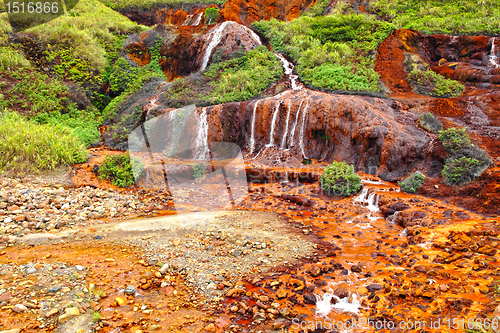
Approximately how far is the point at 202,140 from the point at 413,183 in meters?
10.2

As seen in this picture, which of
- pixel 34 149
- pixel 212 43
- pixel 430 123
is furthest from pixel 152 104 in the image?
pixel 430 123

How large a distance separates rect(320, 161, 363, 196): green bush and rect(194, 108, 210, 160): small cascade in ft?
22.0

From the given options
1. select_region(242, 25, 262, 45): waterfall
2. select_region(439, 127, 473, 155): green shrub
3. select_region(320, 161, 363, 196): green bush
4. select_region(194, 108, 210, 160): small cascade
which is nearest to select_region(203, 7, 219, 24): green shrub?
select_region(242, 25, 262, 45): waterfall

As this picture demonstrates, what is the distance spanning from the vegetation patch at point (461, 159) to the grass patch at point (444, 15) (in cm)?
1347

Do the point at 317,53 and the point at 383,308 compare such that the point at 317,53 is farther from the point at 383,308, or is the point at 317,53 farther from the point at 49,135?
the point at 383,308

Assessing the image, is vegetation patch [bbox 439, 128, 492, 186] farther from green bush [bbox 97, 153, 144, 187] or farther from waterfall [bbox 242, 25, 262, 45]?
waterfall [bbox 242, 25, 262, 45]

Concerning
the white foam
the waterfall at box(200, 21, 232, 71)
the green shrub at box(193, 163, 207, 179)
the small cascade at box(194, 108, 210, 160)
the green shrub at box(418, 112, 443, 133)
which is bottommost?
the white foam

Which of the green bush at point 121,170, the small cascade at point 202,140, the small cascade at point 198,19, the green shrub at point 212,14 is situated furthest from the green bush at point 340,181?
the small cascade at point 198,19

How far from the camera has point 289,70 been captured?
1877cm

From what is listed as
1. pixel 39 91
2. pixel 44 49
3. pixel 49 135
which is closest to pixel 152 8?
pixel 44 49

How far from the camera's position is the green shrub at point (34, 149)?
32.3 ft

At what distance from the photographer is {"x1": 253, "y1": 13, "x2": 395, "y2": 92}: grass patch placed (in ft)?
53.8

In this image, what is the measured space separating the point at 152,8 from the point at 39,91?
25.1 m

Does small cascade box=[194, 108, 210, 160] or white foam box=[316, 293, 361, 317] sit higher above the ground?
small cascade box=[194, 108, 210, 160]
